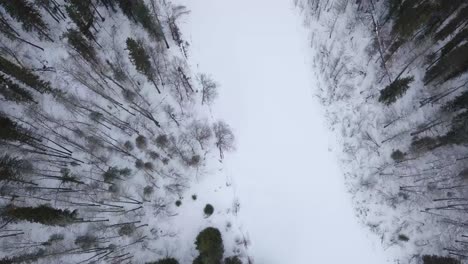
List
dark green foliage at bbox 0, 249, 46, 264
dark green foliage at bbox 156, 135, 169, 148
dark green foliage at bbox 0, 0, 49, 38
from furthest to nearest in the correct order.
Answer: dark green foliage at bbox 156, 135, 169, 148, dark green foliage at bbox 0, 249, 46, 264, dark green foliage at bbox 0, 0, 49, 38

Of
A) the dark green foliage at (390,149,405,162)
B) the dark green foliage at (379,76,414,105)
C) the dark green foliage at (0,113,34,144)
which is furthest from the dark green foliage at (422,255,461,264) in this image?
the dark green foliage at (0,113,34,144)

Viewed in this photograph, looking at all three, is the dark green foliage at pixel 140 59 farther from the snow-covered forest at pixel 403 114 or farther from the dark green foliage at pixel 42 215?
the snow-covered forest at pixel 403 114

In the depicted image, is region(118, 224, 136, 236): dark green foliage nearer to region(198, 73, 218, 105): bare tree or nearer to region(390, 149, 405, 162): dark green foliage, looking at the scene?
region(198, 73, 218, 105): bare tree

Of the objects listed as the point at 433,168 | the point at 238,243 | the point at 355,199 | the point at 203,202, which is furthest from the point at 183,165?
the point at 433,168

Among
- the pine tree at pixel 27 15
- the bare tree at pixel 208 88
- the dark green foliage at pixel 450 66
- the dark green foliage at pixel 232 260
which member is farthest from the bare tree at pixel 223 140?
the dark green foliage at pixel 450 66

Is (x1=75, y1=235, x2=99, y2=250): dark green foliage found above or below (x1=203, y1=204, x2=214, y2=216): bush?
below

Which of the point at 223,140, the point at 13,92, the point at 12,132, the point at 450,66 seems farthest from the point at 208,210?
the point at 450,66
